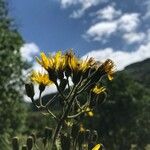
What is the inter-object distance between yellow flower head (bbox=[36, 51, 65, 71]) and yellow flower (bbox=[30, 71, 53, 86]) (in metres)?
0.35

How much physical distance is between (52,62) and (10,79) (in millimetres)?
53937

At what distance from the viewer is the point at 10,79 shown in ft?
196

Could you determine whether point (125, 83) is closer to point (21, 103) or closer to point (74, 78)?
point (21, 103)

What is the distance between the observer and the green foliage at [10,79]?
190 feet

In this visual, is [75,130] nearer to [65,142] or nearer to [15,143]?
[65,142]

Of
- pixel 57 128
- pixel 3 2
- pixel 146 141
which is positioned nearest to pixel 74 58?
pixel 57 128

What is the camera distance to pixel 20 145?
632cm

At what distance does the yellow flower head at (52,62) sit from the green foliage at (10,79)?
50364 millimetres

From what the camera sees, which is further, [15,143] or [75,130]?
[75,130]

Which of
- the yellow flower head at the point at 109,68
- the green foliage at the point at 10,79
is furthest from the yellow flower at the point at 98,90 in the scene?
the green foliage at the point at 10,79

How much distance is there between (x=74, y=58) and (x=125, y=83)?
256 feet

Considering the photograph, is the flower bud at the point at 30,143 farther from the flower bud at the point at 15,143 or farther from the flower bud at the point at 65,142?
the flower bud at the point at 65,142

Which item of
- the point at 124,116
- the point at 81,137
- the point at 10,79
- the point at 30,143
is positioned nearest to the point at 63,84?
the point at 81,137

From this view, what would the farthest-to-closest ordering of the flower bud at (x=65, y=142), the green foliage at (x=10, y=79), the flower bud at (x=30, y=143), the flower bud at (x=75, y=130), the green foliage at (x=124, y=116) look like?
the green foliage at (x=124, y=116) → the green foliage at (x=10, y=79) → the flower bud at (x=75, y=130) → the flower bud at (x=30, y=143) → the flower bud at (x=65, y=142)
